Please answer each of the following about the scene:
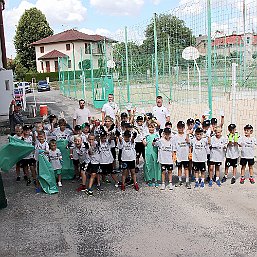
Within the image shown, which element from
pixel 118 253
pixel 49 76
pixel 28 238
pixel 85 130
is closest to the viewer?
pixel 118 253

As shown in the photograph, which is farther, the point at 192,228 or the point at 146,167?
the point at 146,167

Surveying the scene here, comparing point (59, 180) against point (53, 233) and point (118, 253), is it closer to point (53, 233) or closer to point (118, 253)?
point (53, 233)

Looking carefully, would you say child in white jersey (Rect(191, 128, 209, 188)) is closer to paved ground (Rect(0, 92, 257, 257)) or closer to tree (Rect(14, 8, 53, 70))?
paved ground (Rect(0, 92, 257, 257))

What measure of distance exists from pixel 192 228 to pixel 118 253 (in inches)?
46.1

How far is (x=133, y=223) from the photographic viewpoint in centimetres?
560

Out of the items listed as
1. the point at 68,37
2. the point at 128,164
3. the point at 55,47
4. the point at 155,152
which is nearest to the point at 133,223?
the point at 128,164

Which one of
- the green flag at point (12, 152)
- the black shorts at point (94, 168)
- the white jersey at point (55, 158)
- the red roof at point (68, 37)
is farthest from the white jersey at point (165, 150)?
the red roof at point (68, 37)

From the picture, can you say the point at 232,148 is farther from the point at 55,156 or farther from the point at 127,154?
the point at 55,156

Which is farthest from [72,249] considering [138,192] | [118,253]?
[138,192]

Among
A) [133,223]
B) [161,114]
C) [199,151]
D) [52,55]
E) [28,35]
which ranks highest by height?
[28,35]

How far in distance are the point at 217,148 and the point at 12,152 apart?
12.4 ft

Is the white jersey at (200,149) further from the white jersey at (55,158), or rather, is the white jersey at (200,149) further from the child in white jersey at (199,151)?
the white jersey at (55,158)

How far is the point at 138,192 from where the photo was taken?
6980mm

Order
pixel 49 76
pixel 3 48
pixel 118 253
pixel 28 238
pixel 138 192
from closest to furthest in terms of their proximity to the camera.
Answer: pixel 118 253 < pixel 28 238 < pixel 138 192 < pixel 3 48 < pixel 49 76
